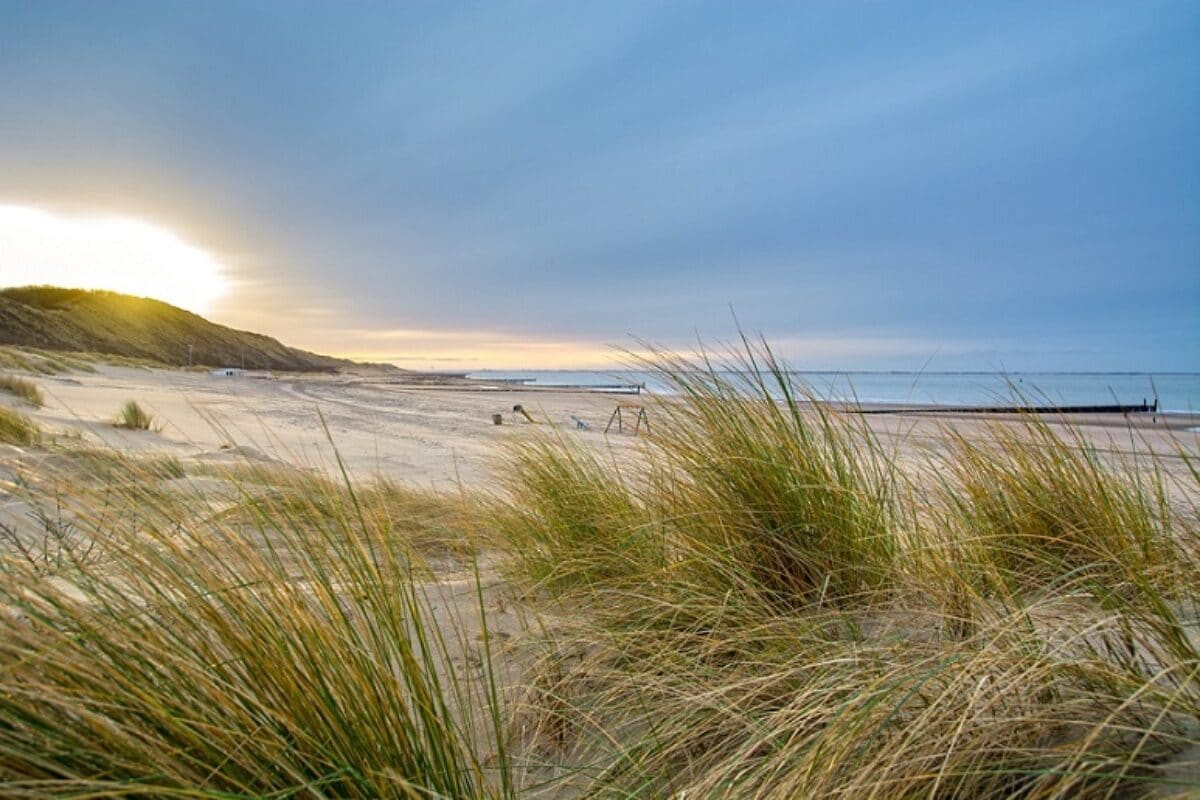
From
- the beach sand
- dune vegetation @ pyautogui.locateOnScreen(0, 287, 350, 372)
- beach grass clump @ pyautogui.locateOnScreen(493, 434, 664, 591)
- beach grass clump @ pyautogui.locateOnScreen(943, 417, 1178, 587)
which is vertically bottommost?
the beach sand

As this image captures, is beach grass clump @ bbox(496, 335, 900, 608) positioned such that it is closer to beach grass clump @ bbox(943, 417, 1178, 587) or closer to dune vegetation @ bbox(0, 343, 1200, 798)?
dune vegetation @ bbox(0, 343, 1200, 798)

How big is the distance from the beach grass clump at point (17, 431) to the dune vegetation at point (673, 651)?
14.1 feet

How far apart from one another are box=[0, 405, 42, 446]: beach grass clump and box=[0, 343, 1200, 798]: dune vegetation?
14.1 feet

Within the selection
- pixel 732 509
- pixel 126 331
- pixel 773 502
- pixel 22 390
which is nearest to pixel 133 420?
pixel 22 390

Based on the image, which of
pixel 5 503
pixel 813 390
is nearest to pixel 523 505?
pixel 813 390

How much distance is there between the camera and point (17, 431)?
5.52 m

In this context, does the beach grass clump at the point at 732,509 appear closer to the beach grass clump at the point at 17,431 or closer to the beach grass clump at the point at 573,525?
the beach grass clump at the point at 573,525

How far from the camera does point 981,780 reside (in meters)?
1.07

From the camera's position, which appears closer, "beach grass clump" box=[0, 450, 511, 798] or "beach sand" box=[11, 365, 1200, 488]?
"beach grass clump" box=[0, 450, 511, 798]

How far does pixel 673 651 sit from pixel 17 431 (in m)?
6.66

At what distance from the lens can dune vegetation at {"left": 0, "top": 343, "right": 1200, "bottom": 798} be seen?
95cm

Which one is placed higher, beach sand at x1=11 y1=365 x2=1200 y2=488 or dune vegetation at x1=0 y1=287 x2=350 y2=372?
dune vegetation at x1=0 y1=287 x2=350 y2=372

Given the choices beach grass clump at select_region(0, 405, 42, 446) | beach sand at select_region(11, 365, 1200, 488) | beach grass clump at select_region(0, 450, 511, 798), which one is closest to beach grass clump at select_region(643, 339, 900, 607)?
beach sand at select_region(11, 365, 1200, 488)

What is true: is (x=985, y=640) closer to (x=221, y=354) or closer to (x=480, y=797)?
(x=480, y=797)
